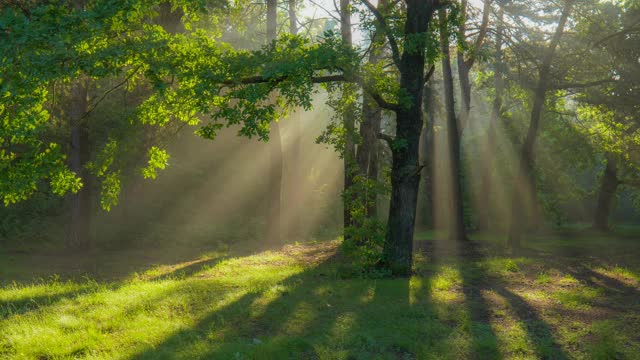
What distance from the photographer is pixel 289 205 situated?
32.0 metres

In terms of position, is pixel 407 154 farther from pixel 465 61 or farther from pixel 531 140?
pixel 465 61

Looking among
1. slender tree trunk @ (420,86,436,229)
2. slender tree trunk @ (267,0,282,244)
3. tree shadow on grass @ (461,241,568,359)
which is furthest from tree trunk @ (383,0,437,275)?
slender tree trunk @ (420,86,436,229)

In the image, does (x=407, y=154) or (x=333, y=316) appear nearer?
(x=333, y=316)

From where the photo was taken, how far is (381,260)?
1488 cm

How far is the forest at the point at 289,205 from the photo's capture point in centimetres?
902

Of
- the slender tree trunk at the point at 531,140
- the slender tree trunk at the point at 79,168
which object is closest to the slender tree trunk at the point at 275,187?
the slender tree trunk at the point at 79,168

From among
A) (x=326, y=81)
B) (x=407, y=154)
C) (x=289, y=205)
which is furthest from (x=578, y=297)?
(x=289, y=205)

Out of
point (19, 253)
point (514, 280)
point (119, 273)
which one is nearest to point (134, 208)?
point (19, 253)

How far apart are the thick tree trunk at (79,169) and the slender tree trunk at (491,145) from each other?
16420 mm

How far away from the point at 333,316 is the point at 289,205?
22142 millimetres

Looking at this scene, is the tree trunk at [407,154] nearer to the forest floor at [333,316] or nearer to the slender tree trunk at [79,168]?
the forest floor at [333,316]

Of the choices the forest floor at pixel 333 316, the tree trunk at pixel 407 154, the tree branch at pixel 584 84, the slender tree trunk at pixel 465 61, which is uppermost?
the slender tree trunk at pixel 465 61

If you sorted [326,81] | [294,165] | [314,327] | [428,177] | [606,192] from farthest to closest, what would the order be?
[428,177] < [606,192] < [294,165] < [326,81] < [314,327]

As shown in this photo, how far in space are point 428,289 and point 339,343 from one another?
16.0ft
